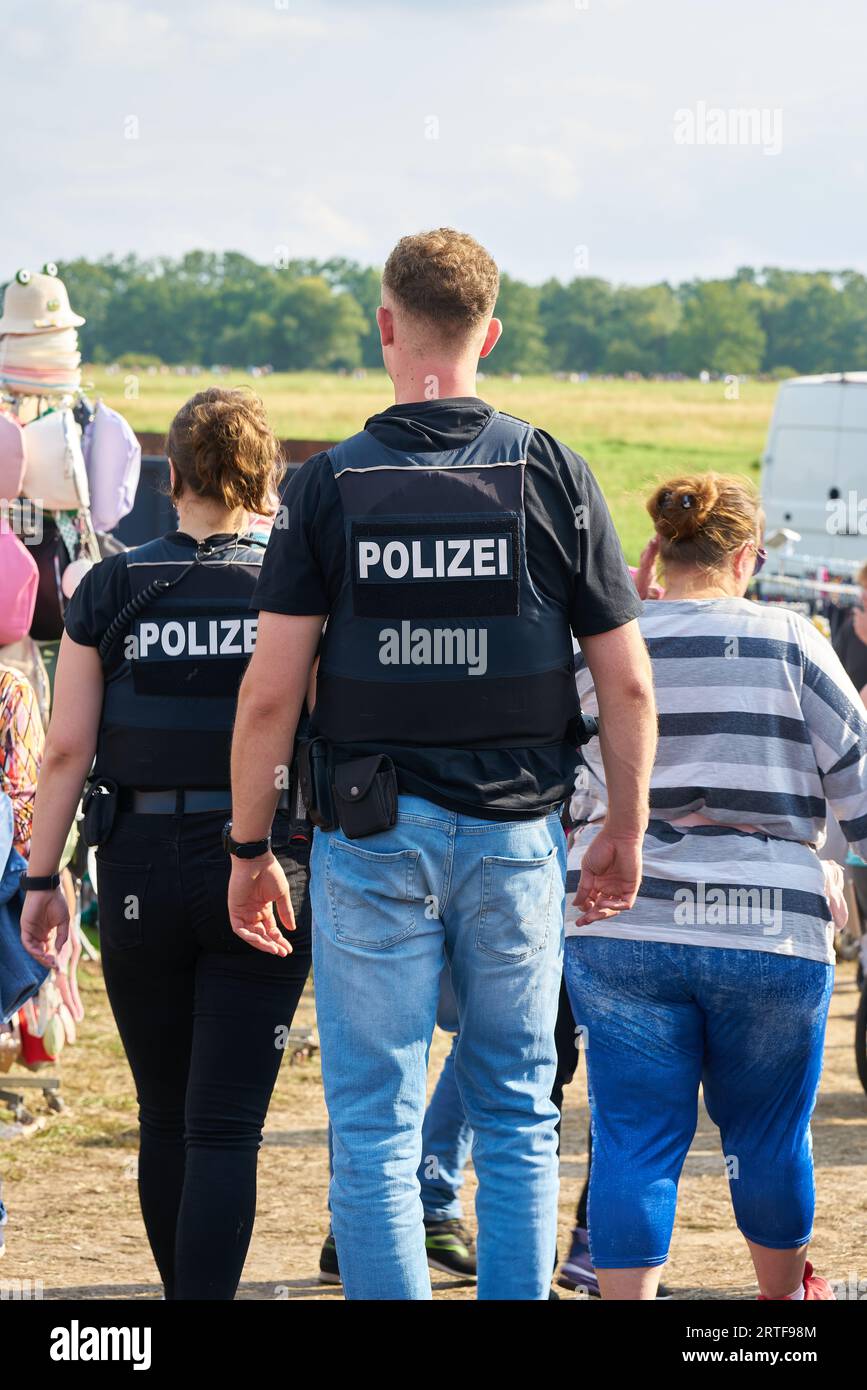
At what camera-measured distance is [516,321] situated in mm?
64938

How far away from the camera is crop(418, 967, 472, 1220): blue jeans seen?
4531 millimetres

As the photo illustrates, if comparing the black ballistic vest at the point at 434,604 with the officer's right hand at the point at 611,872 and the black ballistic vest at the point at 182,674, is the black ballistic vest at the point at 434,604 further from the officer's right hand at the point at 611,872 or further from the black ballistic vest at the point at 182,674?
the black ballistic vest at the point at 182,674

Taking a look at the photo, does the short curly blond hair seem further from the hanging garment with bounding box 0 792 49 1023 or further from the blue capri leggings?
the hanging garment with bounding box 0 792 49 1023

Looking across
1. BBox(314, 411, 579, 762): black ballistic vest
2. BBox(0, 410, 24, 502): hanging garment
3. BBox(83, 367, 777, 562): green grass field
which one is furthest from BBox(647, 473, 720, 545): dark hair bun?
BBox(83, 367, 777, 562): green grass field

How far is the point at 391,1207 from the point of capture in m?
2.80

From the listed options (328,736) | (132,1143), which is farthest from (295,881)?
(132,1143)

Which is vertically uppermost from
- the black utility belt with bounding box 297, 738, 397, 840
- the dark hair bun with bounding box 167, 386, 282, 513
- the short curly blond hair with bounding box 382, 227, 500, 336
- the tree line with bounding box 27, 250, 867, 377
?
the tree line with bounding box 27, 250, 867, 377

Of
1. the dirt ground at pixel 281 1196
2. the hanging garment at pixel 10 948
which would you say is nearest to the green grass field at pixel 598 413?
the dirt ground at pixel 281 1196

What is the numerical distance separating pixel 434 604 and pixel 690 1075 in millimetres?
1158

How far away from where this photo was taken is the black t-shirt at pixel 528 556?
2.83 m

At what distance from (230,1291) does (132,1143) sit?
264 centimetres

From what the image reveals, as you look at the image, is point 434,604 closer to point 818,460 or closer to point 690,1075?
point 690,1075

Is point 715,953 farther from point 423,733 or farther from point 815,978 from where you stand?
point 423,733

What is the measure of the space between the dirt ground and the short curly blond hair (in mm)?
2593
